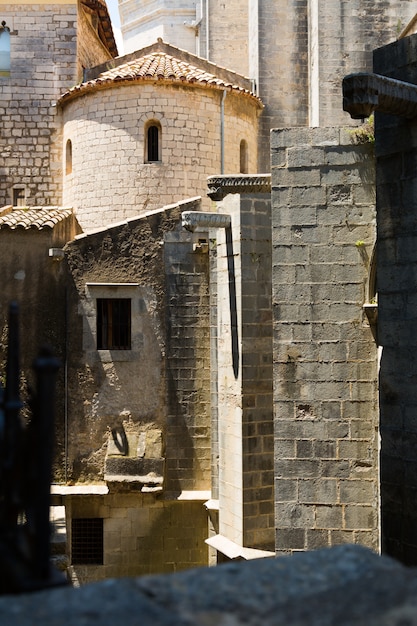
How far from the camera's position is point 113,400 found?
14.3 m

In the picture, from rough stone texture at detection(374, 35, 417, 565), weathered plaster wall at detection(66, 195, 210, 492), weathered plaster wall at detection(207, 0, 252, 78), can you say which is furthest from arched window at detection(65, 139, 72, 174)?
rough stone texture at detection(374, 35, 417, 565)

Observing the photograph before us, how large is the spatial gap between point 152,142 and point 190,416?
21.2 ft

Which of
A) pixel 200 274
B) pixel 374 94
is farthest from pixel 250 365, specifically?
pixel 374 94

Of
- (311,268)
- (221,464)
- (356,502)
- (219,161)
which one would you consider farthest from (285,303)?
(219,161)

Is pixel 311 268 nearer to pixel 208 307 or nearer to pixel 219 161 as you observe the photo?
pixel 208 307

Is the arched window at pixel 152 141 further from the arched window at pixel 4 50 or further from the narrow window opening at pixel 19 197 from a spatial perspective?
the arched window at pixel 4 50

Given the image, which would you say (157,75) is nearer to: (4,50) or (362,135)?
(4,50)

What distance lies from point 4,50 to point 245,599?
62.8 ft

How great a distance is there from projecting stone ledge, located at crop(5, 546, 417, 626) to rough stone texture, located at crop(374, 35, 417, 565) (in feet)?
12.6

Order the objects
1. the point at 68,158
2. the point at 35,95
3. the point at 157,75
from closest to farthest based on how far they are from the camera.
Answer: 1. the point at 157,75
2. the point at 68,158
3. the point at 35,95

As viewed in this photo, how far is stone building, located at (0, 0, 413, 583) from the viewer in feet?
27.1

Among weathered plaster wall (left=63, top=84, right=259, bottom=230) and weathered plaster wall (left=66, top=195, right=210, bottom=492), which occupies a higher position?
weathered plaster wall (left=63, top=84, right=259, bottom=230)

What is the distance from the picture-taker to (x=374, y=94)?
5.97 metres

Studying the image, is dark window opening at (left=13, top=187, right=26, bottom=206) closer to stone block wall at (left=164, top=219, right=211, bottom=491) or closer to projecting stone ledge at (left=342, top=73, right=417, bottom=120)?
stone block wall at (left=164, top=219, right=211, bottom=491)
